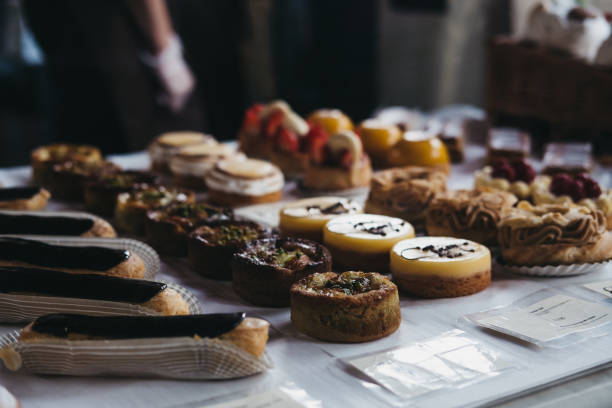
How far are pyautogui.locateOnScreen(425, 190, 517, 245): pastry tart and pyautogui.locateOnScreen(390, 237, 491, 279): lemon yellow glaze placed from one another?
215 mm

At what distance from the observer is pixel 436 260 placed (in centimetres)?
194

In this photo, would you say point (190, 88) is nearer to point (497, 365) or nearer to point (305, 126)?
point (305, 126)

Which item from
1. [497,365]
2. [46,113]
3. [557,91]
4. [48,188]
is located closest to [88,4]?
[46,113]

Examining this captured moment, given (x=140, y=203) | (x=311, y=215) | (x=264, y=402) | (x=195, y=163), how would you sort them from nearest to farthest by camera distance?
(x=264, y=402)
(x=311, y=215)
(x=140, y=203)
(x=195, y=163)

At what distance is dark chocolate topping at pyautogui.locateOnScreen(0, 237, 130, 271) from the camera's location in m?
1.87

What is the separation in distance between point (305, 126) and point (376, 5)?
2669mm

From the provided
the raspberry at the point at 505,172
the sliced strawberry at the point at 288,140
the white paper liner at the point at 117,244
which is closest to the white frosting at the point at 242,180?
the sliced strawberry at the point at 288,140

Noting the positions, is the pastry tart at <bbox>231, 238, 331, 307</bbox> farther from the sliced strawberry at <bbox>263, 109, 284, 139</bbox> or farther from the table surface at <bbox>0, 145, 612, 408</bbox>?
the sliced strawberry at <bbox>263, 109, 284, 139</bbox>

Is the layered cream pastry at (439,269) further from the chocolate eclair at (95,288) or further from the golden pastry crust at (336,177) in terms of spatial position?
the golden pastry crust at (336,177)

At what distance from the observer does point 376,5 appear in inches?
223

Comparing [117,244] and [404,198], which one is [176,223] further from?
[404,198]

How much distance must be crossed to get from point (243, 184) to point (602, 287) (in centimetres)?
144

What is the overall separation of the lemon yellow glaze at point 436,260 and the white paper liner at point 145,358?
0.60 metres

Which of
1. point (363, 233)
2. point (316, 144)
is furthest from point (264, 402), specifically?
point (316, 144)
